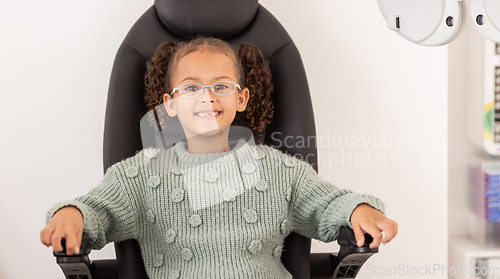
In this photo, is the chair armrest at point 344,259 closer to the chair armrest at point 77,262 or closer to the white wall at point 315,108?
the chair armrest at point 77,262

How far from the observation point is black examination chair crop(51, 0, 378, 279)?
1.16 m

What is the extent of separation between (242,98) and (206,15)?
0.57ft

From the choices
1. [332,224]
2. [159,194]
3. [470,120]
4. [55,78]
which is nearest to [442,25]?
[332,224]

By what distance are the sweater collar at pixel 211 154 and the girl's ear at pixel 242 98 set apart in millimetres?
76

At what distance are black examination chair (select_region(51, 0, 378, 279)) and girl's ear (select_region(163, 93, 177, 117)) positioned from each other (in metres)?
0.05

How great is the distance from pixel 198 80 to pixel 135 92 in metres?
0.15

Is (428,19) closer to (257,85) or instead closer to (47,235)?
(257,85)

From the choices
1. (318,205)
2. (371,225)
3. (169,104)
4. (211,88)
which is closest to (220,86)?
(211,88)

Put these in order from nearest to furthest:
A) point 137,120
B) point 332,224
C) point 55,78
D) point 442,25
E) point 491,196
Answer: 1. point 442,25
2. point 332,224
3. point 137,120
4. point 55,78
5. point 491,196

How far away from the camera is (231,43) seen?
48.5 inches

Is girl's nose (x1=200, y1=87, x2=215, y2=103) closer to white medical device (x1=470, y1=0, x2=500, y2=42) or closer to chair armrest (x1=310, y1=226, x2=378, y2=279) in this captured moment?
chair armrest (x1=310, y1=226, x2=378, y2=279)

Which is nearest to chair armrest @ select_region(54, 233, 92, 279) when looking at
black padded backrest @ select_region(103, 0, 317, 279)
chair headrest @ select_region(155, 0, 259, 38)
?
black padded backrest @ select_region(103, 0, 317, 279)

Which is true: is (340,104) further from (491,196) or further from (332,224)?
(332,224)

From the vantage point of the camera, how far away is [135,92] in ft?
3.94
